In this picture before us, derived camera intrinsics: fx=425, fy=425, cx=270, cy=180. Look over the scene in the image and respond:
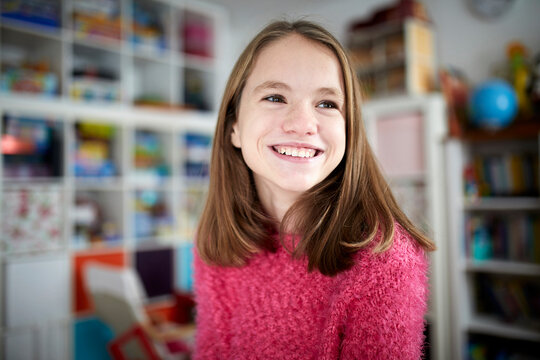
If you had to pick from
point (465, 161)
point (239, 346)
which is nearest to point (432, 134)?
point (465, 161)

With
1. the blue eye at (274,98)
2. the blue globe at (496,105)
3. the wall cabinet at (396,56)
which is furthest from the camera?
the wall cabinet at (396,56)

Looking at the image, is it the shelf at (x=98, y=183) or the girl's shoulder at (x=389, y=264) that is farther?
the shelf at (x=98, y=183)

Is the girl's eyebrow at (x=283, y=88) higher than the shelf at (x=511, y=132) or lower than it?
lower

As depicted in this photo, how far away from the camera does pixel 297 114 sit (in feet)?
2.57

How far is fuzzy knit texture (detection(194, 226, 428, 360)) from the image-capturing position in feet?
2.34

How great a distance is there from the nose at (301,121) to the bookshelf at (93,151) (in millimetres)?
2504

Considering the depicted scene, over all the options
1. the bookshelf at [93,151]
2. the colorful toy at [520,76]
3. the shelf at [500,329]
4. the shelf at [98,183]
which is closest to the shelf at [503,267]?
the shelf at [500,329]

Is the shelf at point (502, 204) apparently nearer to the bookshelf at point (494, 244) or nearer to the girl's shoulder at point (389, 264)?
the bookshelf at point (494, 244)

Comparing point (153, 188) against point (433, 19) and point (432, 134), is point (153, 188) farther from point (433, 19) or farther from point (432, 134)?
point (433, 19)

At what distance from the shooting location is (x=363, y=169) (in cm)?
87

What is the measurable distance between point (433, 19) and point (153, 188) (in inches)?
101

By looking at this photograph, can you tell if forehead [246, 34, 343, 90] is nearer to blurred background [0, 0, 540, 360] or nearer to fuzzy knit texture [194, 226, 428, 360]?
fuzzy knit texture [194, 226, 428, 360]

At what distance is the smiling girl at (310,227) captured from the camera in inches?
28.9

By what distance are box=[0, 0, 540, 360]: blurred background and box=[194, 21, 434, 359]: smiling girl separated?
156 centimetres
